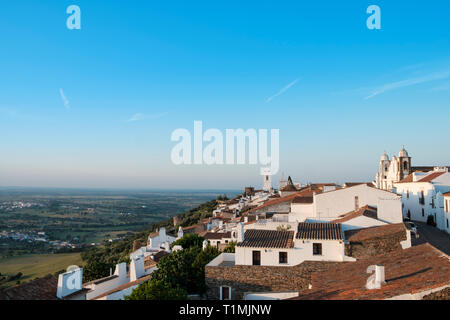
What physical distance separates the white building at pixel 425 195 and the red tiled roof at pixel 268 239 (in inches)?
468

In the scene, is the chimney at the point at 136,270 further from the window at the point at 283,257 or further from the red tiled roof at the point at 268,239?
the window at the point at 283,257

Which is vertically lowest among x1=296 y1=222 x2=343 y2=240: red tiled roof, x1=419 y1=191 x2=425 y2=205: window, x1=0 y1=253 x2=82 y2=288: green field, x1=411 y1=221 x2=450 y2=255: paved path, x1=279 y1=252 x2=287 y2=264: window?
x1=0 y1=253 x2=82 y2=288: green field

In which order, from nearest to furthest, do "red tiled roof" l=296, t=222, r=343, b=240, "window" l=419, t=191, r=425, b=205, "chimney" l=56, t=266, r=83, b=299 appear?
"chimney" l=56, t=266, r=83, b=299, "red tiled roof" l=296, t=222, r=343, b=240, "window" l=419, t=191, r=425, b=205

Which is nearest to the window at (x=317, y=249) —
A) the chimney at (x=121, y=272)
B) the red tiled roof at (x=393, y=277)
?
the red tiled roof at (x=393, y=277)

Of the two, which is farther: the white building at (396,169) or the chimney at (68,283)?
the white building at (396,169)

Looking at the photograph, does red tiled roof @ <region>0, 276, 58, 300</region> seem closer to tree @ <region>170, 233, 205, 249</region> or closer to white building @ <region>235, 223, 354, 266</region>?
white building @ <region>235, 223, 354, 266</region>

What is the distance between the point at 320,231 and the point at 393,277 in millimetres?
7575

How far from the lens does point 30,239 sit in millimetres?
57938

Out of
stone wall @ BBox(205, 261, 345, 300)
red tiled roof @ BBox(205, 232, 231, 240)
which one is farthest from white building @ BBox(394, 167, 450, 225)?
red tiled roof @ BBox(205, 232, 231, 240)

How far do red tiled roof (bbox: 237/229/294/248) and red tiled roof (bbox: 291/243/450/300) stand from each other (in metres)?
4.08

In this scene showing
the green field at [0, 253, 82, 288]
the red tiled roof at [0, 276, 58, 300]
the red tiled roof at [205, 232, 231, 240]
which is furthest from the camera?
the green field at [0, 253, 82, 288]

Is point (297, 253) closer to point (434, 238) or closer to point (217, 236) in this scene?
point (434, 238)

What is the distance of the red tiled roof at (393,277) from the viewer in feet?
23.6

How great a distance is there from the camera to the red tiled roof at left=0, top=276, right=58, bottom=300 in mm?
10797
